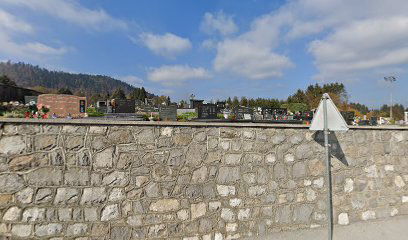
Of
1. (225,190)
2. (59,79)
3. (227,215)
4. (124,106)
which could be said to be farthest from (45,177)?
(59,79)

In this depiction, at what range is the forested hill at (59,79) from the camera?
132288 mm

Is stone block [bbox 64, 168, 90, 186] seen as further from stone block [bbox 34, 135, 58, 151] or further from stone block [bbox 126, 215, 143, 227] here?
stone block [bbox 126, 215, 143, 227]

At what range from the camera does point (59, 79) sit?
146500 mm

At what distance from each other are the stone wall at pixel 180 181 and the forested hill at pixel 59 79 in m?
135

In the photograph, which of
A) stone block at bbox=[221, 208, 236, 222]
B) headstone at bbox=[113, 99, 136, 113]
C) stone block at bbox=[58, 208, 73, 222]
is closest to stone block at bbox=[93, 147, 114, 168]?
stone block at bbox=[58, 208, 73, 222]

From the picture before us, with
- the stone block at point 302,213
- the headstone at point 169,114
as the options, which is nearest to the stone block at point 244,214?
Result: the stone block at point 302,213

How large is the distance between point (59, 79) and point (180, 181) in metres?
166

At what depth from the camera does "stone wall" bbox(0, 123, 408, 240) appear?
11.5ft

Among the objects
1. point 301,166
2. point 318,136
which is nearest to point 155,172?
point 301,166

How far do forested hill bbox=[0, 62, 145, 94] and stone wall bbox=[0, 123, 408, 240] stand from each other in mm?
135070

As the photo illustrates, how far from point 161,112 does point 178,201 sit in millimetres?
8580

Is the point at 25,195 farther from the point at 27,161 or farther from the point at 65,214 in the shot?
the point at 65,214

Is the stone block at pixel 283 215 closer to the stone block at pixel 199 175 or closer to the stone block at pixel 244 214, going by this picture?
the stone block at pixel 244 214

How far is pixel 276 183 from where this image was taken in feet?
15.1
